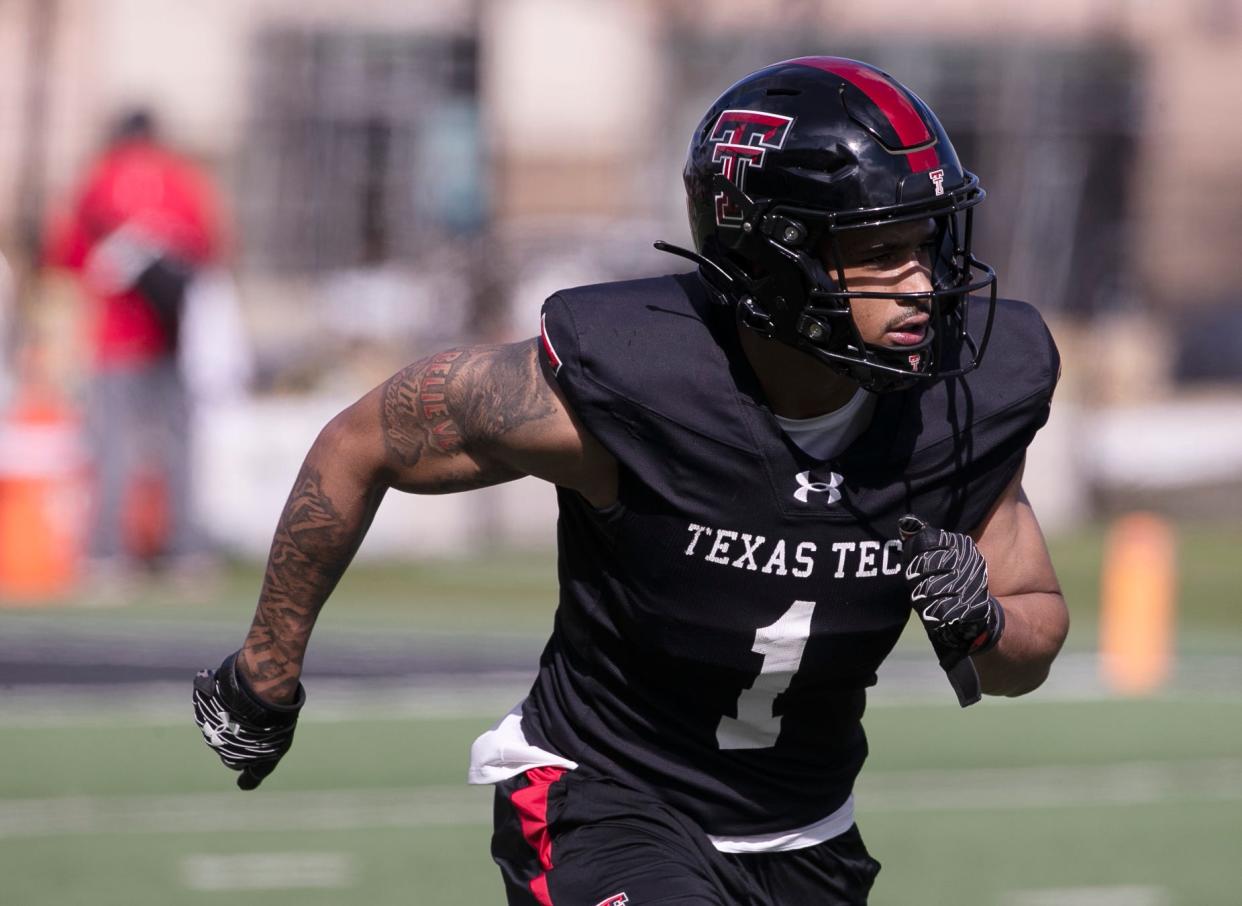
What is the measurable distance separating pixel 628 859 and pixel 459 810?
12.0 feet

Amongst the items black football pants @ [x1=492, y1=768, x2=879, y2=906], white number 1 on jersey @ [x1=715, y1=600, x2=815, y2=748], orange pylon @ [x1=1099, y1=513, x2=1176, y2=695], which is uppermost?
white number 1 on jersey @ [x1=715, y1=600, x2=815, y2=748]

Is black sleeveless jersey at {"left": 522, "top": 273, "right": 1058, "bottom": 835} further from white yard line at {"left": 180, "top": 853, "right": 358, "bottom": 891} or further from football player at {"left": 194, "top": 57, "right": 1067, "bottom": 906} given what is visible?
white yard line at {"left": 180, "top": 853, "right": 358, "bottom": 891}

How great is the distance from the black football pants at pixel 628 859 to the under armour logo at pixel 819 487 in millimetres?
594

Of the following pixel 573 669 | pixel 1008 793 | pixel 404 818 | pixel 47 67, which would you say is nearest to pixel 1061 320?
pixel 47 67

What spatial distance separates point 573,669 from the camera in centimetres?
390

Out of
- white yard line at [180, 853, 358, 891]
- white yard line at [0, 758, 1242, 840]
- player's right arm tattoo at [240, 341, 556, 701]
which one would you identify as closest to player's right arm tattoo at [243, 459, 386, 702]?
player's right arm tattoo at [240, 341, 556, 701]

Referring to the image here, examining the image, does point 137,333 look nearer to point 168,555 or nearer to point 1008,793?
point 168,555

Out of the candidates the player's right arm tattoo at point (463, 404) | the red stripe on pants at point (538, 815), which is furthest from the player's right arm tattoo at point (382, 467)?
the red stripe on pants at point (538, 815)

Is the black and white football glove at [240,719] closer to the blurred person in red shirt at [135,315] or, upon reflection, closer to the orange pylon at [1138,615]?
the orange pylon at [1138,615]

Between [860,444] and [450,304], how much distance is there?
1146cm

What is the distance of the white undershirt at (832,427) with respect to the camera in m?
3.65

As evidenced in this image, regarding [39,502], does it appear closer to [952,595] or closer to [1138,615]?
[1138,615]

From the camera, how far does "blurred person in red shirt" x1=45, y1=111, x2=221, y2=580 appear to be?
37.3 ft

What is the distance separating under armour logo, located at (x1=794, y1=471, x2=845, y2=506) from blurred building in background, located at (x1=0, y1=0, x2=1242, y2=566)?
13.5 meters
